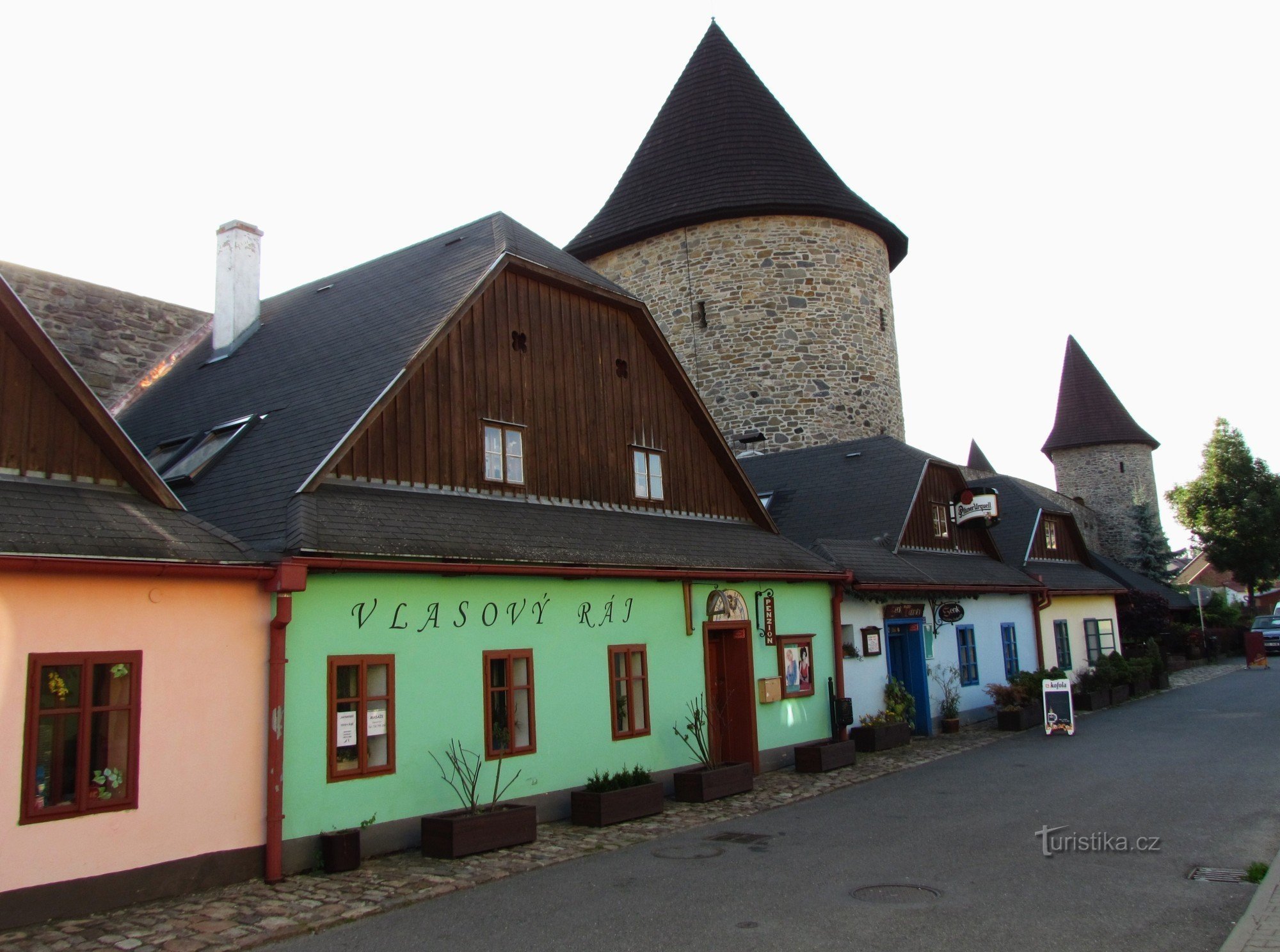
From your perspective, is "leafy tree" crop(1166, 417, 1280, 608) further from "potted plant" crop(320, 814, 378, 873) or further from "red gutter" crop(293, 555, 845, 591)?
"potted plant" crop(320, 814, 378, 873)

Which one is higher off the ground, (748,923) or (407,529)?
(407,529)

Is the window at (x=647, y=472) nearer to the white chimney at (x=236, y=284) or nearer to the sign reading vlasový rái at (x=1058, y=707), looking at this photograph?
the white chimney at (x=236, y=284)

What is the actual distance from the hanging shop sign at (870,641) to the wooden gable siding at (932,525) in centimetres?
292

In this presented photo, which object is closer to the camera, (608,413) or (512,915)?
(512,915)

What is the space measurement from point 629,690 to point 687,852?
3.06m

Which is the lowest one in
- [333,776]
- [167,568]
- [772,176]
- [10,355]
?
[333,776]

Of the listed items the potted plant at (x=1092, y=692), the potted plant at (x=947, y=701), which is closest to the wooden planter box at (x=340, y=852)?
the potted plant at (x=947, y=701)

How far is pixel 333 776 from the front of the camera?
910 centimetres

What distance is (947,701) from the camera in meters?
18.5

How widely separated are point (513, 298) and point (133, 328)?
24.2 feet

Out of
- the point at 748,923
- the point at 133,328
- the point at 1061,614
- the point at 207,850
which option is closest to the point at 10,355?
the point at 207,850

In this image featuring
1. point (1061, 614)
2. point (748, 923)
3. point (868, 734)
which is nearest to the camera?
point (748, 923)

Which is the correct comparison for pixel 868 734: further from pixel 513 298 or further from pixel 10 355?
pixel 10 355

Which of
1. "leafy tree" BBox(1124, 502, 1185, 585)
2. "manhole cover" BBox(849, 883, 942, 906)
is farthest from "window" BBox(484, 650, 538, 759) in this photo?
"leafy tree" BBox(1124, 502, 1185, 585)
